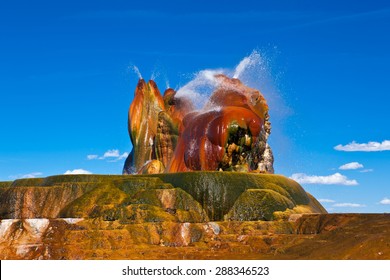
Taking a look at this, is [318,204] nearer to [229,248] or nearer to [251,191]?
[251,191]

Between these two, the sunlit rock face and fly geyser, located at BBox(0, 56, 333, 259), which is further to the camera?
the sunlit rock face

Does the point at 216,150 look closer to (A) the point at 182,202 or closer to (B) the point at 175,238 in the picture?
(A) the point at 182,202

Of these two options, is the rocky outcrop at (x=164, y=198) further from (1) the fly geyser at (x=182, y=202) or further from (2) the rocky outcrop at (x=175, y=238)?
Answer: (2) the rocky outcrop at (x=175, y=238)

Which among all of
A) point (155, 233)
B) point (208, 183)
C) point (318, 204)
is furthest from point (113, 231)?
point (318, 204)

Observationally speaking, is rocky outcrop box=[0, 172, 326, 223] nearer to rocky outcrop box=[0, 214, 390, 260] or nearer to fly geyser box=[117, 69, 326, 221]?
fly geyser box=[117, 69, 326, 221]

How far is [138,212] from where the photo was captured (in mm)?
26906

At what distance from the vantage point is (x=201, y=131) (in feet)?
118

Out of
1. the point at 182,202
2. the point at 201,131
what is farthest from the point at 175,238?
the point at 201,131

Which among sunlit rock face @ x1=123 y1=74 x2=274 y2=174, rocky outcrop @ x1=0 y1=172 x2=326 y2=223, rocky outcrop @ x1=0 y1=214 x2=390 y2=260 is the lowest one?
rocky outcrop @ x1=0 y1=214 x2=390 y2=260

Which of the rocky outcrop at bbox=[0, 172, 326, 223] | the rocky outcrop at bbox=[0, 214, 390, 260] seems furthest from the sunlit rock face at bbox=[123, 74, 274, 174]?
the rocky outcrop at bbox=[0, 214, 390, 260]

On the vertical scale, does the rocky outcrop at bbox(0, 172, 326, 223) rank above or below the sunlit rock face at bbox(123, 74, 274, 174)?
below

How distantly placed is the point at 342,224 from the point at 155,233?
8.11m

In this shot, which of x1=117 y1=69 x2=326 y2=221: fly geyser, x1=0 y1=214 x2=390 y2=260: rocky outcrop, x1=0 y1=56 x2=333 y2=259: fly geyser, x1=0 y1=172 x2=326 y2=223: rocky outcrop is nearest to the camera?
x1=0 y1=214 x2=390 y2=260: rocky outcrop

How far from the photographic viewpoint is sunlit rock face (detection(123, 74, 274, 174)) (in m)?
35.0
